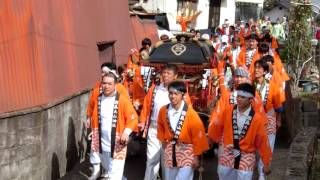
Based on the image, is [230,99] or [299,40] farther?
[299,40]

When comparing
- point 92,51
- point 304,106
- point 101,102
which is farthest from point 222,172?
point 92,51

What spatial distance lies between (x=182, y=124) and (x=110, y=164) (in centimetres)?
162

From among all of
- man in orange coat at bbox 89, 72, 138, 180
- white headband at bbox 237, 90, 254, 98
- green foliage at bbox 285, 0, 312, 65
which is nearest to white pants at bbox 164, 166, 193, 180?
man in orange coat at bbox 89, 72, 138, 180

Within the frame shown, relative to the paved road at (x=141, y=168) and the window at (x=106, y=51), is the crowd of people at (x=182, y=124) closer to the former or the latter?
the paved road at (x=141, y=168)

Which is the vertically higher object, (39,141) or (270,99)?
(270,99)

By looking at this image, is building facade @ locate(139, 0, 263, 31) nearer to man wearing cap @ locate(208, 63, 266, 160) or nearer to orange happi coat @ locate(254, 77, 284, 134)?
orange happi coat @ locate(254, 77, 284, 134)

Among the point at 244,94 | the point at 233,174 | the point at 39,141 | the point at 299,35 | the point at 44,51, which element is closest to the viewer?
the point at 244,94

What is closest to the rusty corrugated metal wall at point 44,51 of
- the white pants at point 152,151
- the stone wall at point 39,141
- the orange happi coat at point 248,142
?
the stone wall at point 39,141

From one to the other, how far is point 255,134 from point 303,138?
239cm

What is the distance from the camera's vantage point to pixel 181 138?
687 cm

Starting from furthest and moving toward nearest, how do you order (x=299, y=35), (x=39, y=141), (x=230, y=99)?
(x=299, y=35), (x=39, y=141), (x=230, y=99)

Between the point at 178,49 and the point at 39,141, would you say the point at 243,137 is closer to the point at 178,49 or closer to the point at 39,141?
the point at 39,141

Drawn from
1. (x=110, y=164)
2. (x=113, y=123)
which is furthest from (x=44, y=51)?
(x=110, y=164)

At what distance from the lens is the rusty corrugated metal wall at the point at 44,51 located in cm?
815
